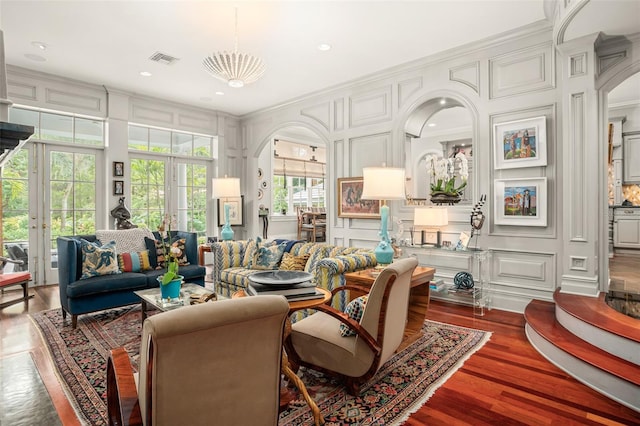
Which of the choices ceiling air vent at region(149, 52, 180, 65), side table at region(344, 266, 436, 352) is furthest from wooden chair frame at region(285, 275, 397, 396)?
ceiling air vent at region(149, 52, 180, 65)

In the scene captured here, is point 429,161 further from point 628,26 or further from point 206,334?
point 206,334

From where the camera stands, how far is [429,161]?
14.5ft

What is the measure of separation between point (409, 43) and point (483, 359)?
337 cm

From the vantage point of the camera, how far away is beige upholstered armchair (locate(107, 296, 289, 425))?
1086mm

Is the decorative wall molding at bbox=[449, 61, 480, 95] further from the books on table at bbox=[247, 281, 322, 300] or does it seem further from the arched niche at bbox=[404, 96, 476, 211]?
the books on table at bbox=[247, 281, 322, 300]

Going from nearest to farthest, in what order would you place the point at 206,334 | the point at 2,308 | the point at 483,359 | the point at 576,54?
1. the point at 206,334
2. the point at 483,359
3. the point at 576,54
4. the point at 2,308

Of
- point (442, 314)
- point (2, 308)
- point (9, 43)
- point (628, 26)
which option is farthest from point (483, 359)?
point (9, 43)

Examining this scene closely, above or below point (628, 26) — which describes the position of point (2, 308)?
below

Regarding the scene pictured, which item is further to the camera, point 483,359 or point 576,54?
point 576,54

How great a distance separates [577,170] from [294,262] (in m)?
2.81

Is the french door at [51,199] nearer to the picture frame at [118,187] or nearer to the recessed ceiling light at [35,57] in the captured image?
the picture frame at [118,187]

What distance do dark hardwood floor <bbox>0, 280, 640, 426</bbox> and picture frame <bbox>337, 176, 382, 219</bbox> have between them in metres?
2.37

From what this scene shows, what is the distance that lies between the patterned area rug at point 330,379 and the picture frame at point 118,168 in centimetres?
268

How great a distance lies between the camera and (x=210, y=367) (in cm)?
118
